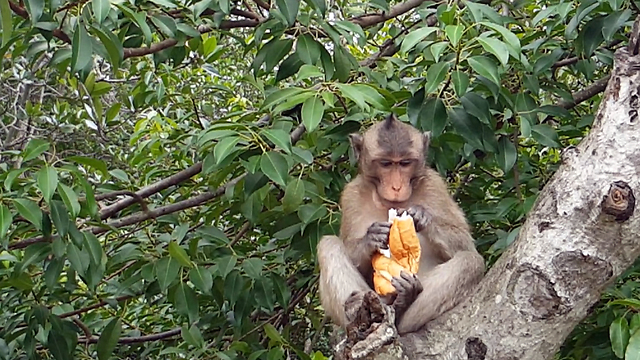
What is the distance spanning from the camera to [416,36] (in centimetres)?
Result: 292

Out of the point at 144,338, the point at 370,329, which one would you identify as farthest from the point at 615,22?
the point at 144,338

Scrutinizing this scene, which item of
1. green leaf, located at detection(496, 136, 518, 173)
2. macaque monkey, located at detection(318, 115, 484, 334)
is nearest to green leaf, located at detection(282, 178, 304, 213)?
macaque monkey, located at detection(318, 115, 484, 334)

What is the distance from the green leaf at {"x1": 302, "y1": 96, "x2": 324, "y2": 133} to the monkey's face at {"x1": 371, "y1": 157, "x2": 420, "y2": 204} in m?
0.54

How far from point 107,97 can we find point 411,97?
6008mm

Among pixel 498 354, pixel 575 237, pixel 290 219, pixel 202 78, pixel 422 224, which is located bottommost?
pixel 202 78

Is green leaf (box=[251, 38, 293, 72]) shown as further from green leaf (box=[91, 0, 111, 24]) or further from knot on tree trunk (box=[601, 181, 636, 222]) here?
knot on tree trunk (box=[601, 181, 636, 222])

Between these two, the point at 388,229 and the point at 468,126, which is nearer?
the point at 388,229

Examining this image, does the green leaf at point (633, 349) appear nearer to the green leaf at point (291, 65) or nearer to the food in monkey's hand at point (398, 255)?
the food in monkey's hand at point (398, 255)

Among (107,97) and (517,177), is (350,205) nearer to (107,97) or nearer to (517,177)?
(517,177)

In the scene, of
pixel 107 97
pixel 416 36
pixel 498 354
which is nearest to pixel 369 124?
pixel 416 36

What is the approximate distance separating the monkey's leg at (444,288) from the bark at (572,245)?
64 cm

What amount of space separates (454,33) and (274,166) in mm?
799

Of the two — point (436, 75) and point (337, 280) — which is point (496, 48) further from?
point (337, 280)

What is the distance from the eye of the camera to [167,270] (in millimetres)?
3535
